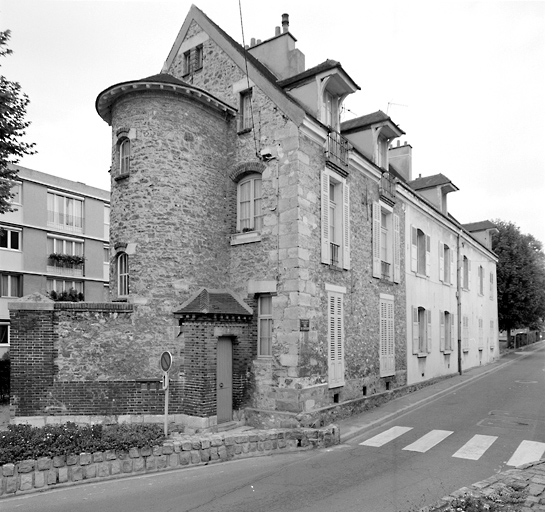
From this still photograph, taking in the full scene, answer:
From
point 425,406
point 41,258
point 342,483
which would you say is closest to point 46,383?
point 342,483

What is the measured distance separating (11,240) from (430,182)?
2219cm

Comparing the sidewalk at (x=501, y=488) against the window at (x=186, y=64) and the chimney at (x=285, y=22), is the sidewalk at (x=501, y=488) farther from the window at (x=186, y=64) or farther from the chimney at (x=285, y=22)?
the chimney at (x=285, y=22)

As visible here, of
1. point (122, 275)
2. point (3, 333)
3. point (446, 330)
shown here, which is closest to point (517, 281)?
point (446, 330)

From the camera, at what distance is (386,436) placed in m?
11.6

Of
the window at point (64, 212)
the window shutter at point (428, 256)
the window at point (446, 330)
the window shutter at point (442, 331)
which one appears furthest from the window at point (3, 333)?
the window at point (446, 330)

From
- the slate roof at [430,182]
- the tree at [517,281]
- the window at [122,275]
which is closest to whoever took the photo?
the window at [122,275]

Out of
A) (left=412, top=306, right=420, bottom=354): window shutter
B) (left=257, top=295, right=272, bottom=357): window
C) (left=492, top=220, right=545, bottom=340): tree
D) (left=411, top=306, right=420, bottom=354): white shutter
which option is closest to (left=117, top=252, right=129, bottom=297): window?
(left=257, top=295, right=272, bottom=357): window

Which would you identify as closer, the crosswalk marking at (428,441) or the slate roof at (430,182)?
the crosswalk marking at (428,441)

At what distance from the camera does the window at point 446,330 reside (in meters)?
22.9

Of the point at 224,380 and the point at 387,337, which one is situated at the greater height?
the point at 387,337

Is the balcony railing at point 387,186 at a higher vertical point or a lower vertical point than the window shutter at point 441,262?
higher

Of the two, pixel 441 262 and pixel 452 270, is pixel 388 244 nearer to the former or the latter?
pixel 441 262

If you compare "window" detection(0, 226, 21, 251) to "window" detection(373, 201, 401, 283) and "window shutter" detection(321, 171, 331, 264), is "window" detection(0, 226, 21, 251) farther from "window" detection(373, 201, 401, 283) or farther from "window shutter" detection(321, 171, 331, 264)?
"window shutter" detection(321, 171, 331, 264)

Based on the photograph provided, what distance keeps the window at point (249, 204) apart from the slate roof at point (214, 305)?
1858mm
